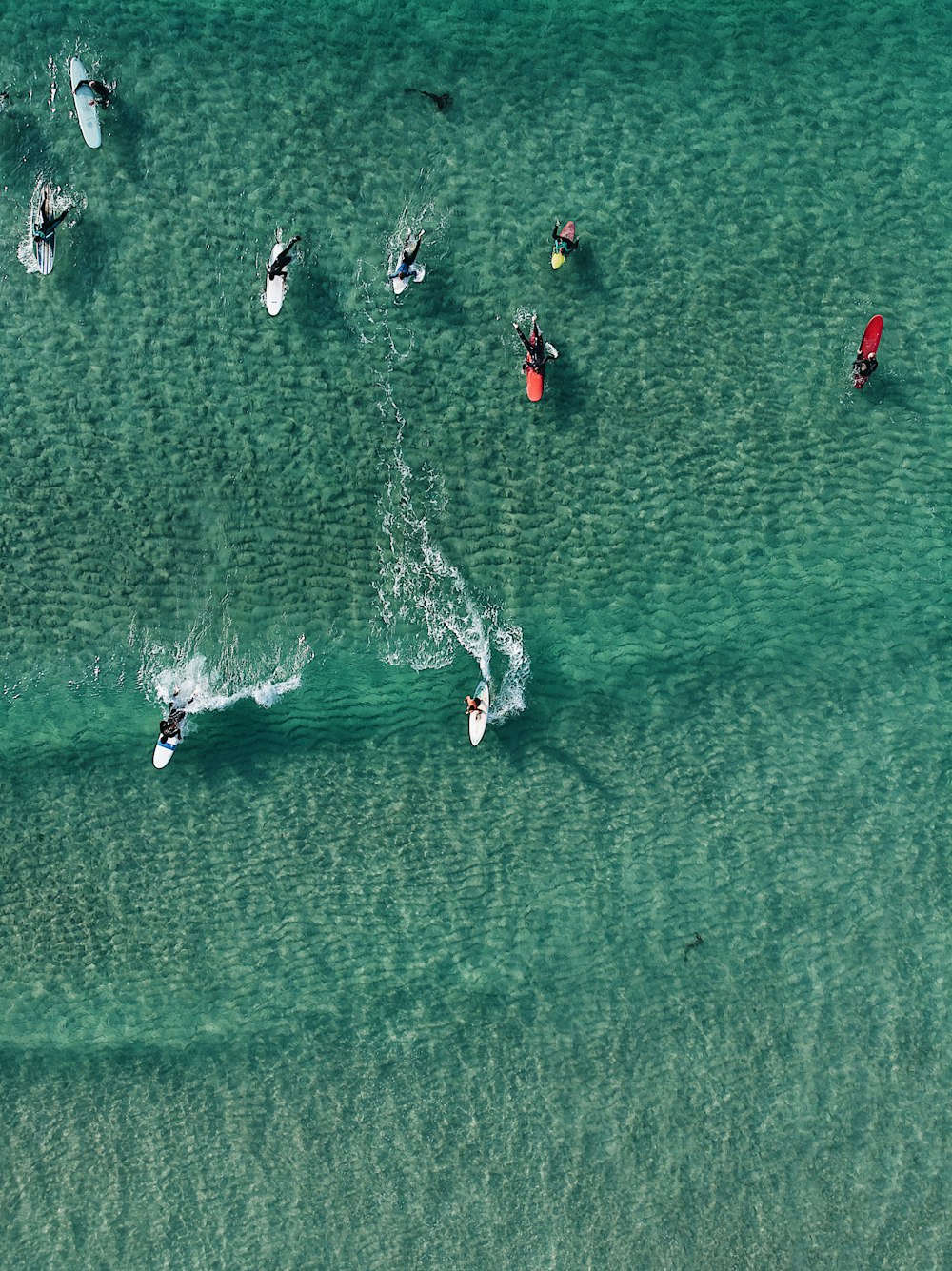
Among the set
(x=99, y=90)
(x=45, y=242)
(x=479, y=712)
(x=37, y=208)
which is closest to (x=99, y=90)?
(x=99, y=90)

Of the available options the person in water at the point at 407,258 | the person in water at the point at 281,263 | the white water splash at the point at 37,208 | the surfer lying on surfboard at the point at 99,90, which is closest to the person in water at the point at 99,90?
the surfer lying on surfboard at the point at 99,90

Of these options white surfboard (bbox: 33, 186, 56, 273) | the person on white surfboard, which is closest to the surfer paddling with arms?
the person on white surfboard

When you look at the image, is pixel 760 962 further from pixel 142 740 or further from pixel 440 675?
pixel 142 740

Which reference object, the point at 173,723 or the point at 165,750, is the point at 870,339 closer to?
the point at 173,723

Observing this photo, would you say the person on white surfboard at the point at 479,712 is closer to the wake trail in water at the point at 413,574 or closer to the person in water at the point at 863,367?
the wake trail in water at the point at 413,574

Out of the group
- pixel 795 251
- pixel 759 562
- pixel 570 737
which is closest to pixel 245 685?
pixel 570 737
